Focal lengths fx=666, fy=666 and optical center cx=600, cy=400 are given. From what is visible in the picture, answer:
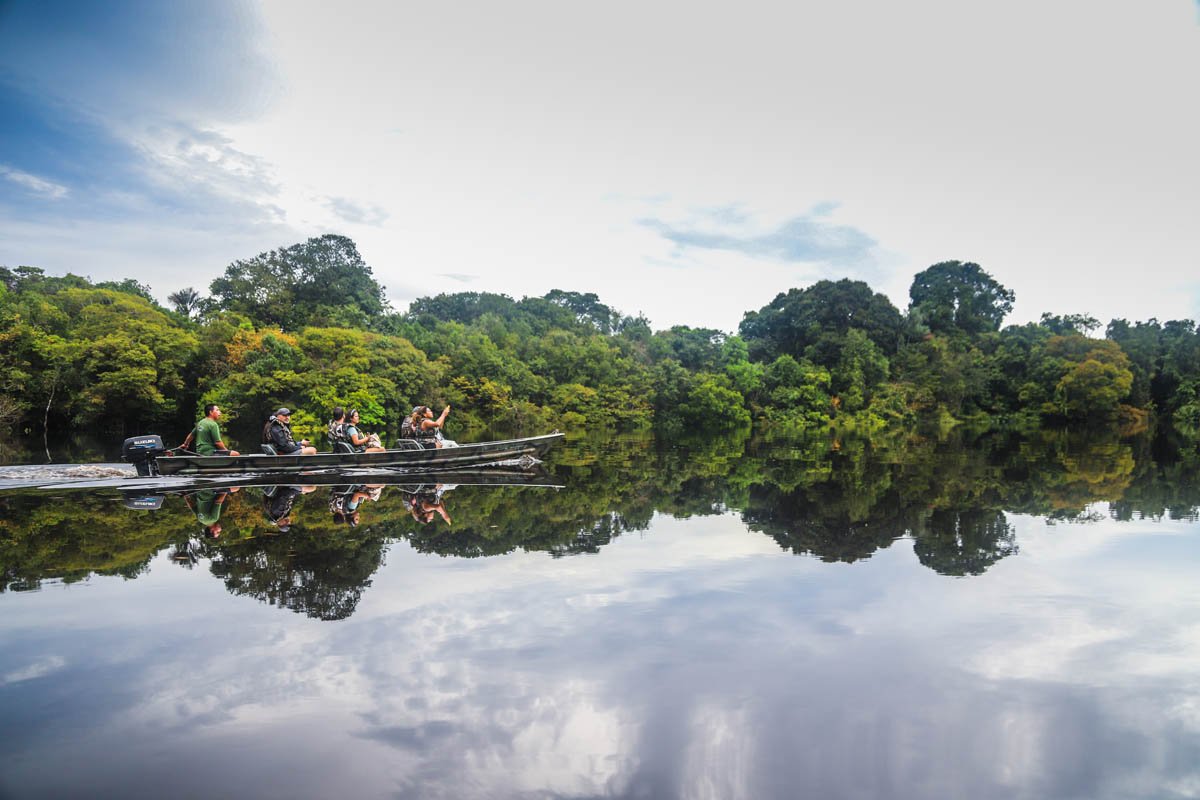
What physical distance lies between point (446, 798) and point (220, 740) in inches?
56.6

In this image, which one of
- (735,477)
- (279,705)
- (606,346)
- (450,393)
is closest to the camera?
(279,705)

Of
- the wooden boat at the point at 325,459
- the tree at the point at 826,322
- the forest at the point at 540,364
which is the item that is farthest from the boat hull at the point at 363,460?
the tree at the point at 826,322

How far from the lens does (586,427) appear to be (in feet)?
120

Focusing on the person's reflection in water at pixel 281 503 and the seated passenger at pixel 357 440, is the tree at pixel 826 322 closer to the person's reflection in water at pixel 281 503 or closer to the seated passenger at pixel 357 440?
the seated passenger at pixel 357 440

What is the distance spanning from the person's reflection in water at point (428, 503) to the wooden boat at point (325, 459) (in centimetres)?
109

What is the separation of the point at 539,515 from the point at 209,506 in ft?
16.9

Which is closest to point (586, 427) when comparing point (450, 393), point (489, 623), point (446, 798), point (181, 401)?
point (450, 393)

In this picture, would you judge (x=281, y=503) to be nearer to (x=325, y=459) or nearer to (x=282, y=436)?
(x=325, y=459)

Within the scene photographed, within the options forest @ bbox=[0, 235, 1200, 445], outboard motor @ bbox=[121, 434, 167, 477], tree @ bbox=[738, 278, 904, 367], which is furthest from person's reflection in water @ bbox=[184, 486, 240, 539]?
tree @ bbox=[738, 278, 904, 367]

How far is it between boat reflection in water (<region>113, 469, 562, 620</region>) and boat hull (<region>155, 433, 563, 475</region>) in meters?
0.28

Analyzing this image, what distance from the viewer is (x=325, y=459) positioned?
1272 cm

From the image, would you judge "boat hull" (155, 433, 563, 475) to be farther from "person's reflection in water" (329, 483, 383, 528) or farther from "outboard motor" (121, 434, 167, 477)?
"person's reflection in water" (329, 483, 383, 528)

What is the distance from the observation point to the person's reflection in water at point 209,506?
28.6 feet

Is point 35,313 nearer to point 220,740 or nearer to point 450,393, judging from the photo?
point 450,393
